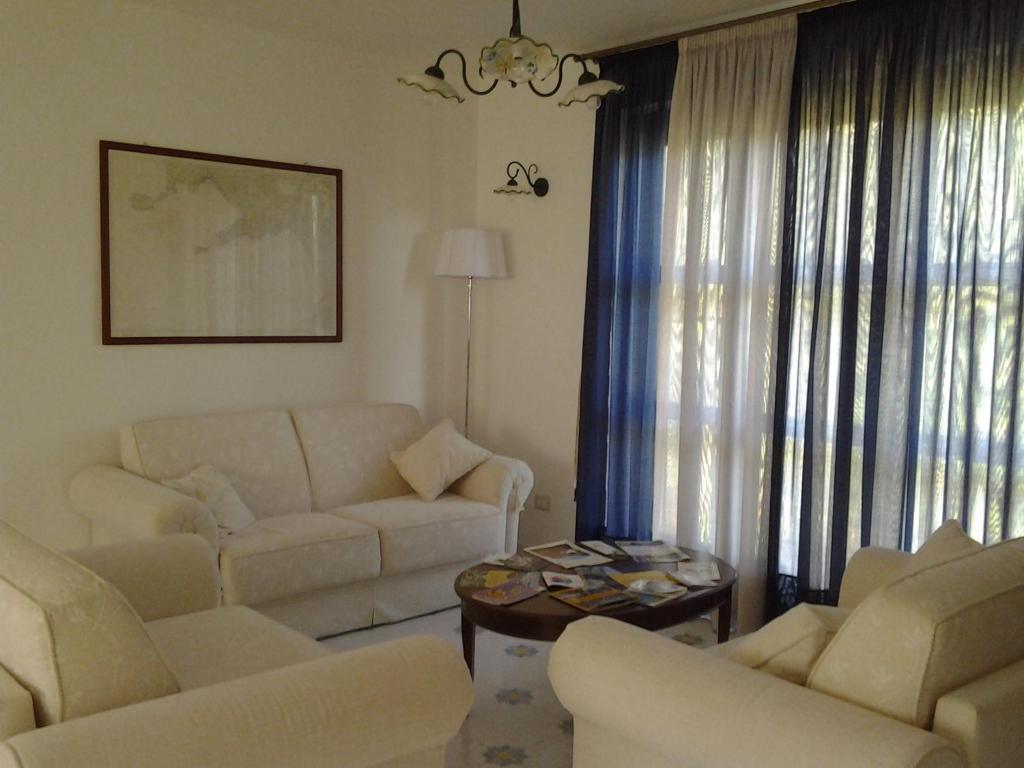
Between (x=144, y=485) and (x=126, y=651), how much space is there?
2.14m

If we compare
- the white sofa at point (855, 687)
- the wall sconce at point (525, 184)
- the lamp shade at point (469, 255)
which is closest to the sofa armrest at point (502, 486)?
the lamp shade at point (469, 255)

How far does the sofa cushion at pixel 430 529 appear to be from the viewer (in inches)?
161

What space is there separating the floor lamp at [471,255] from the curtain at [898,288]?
1.67 meters

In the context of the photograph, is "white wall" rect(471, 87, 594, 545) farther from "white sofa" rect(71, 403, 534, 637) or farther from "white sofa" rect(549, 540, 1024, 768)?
"white sofa" rect(549, 540, 1024, 768)

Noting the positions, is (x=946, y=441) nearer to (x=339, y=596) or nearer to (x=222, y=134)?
(x=339, y=596)

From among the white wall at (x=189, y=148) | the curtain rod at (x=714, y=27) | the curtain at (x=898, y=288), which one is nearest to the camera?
the curtain at (x=898, y=288)

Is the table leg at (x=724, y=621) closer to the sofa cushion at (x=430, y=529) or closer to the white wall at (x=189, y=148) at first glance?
the sofa cushion at (x=430, y=529)

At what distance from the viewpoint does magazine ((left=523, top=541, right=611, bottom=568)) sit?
11.5 ft

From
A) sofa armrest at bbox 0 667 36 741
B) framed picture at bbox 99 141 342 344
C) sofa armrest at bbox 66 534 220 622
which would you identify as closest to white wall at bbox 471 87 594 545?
framed picture at bbox 99 141 342 344

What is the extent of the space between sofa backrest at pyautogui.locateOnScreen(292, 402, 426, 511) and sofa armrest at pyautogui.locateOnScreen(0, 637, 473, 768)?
2.55 m

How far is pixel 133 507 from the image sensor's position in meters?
3.66

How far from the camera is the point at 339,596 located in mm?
3998

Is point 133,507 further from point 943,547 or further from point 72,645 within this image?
point 943,547

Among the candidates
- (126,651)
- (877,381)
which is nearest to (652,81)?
(877,381)
